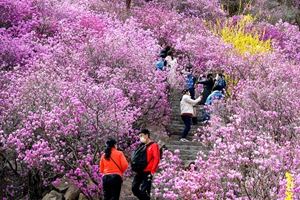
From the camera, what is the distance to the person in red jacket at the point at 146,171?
7747 millimetres

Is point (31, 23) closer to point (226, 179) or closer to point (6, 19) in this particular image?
point (6, 19)

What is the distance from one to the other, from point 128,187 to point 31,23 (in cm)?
1089

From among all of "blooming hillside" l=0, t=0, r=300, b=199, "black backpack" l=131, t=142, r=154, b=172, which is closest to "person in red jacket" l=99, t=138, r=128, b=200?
"black backpack" l=131, t=142, r=154, b=172

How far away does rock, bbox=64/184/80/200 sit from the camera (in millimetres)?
10104

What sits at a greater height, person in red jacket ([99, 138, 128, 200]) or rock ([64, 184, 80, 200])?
person in red jacket ([99, 138, 128, 200])

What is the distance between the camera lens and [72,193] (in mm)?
10172

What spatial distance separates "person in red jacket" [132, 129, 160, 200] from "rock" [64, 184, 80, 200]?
2850 millimetres

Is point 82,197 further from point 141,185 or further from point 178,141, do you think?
point 178,141

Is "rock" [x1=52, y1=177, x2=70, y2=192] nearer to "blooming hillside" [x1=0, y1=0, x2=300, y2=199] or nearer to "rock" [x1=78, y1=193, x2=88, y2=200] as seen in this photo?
"blooming hillside" [x1=0, y1=0, x2=300, y2=199]

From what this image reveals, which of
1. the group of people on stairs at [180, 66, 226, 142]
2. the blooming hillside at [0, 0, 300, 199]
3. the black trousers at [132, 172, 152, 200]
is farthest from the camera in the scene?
the group of people on stairs at [180, 66, 226, 142]

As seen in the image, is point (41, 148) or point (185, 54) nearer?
point (41, 148)

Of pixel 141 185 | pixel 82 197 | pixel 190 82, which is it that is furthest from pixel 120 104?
pixel 190 82

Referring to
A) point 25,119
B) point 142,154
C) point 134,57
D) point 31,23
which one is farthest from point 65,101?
point 31,23

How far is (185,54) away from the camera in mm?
19609
